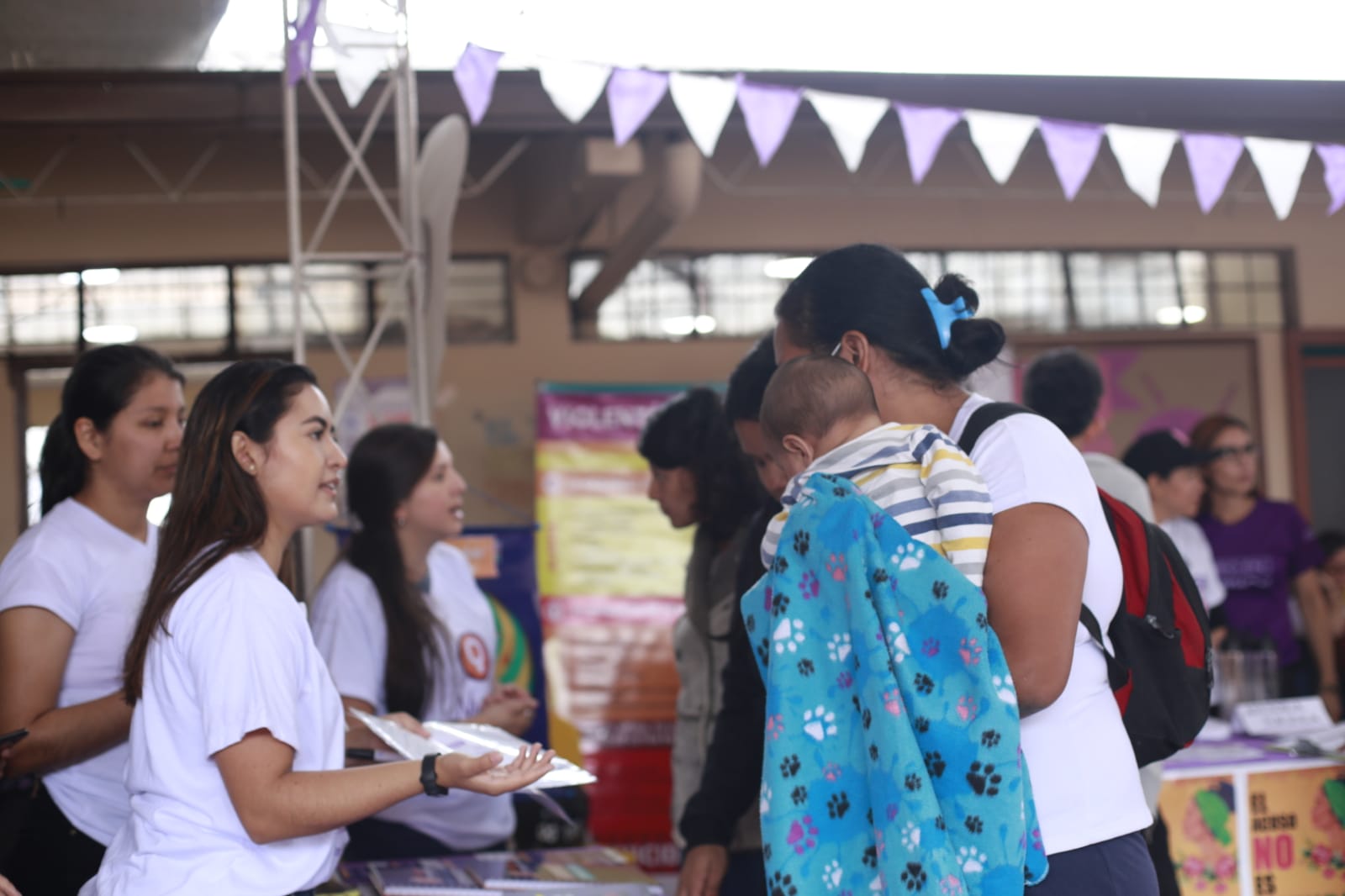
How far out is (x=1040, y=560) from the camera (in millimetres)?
1551

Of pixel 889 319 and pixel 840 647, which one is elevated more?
pixel 889 319

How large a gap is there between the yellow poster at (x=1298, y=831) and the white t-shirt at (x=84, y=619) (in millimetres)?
3145

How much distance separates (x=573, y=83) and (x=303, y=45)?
32.0 inches

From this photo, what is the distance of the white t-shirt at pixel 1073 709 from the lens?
1582 millimetres

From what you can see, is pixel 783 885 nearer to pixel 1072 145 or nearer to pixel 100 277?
pixel 1072 145

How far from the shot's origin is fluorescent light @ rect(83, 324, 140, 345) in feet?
21.7

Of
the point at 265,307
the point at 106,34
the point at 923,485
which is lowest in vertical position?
the point at 923,485

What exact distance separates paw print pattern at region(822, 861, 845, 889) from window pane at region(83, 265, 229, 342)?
5.83 metres

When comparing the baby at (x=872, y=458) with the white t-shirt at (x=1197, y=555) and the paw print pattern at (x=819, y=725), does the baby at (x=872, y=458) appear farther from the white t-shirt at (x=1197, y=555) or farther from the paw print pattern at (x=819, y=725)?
the white t-shirt at (x=1197, y=555)

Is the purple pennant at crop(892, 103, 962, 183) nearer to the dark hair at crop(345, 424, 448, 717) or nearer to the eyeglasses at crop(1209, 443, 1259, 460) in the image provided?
the eyeglasses at crop(1209, 443, 1259, 460)

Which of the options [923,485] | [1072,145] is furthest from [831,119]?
[923,485]

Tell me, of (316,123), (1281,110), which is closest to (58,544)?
(316,123)

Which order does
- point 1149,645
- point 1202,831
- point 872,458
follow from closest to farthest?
point 872,458 < point 1149,645 < point 1202,831

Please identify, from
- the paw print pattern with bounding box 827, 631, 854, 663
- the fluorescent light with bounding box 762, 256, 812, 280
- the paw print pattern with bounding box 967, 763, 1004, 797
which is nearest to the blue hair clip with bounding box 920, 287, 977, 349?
the paw print pattern with bounding box 827, 631, 854, 663
